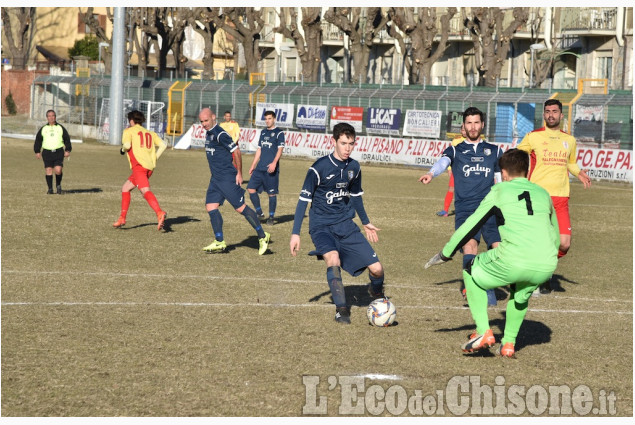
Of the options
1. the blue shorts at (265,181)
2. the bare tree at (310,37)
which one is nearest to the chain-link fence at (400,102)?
the bare tree at (310,37)

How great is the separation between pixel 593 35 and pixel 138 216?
127 feet

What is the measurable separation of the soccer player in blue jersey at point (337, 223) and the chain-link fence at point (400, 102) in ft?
79.8

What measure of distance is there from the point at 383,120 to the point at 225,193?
26454mm

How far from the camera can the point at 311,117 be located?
140 ft

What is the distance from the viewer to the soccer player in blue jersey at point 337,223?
919 centimetres

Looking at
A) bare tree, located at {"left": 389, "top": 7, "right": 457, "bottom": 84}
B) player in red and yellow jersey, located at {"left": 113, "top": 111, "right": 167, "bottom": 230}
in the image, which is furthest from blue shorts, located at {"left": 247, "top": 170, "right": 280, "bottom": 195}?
bare tree, located at {"left": 389, "top": 7, "right": 457, "bottom": 84}

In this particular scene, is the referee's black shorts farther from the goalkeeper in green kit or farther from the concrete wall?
the concrete wall

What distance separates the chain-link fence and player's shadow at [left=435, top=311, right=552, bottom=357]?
78.7 ft

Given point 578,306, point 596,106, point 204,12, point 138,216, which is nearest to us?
point 578,306

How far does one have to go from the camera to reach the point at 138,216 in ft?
58.2

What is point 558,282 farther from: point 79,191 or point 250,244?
point 79,191
